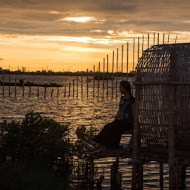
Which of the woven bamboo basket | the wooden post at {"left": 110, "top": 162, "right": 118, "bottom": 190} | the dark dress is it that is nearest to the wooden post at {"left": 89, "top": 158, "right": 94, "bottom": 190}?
the wooden post at {"left": 110, "top": 162, "right": 118, "bottom": 190}

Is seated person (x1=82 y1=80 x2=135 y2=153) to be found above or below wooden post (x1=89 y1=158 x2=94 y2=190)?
above

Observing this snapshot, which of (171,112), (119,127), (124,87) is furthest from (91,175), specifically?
(171,112)

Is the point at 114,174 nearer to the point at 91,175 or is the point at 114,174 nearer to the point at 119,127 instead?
the point at 91,175

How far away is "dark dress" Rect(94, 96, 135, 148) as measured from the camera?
44.2 ft

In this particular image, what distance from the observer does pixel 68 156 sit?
16.2 m

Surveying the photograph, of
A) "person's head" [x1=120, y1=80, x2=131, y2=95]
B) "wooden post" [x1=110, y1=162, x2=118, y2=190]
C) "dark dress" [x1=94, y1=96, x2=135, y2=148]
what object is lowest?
"wooden post" [x1=110, y1=162, x2=118, y2=190]

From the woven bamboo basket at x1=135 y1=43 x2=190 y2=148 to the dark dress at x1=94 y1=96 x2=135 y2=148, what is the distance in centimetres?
55

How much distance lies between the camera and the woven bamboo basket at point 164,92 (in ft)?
40.7

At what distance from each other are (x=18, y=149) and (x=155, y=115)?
4.92 metres

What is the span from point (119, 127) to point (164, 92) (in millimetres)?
1610

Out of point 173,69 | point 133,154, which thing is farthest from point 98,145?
point 173,69

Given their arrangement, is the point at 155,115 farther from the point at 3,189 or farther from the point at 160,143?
the point at 3,189

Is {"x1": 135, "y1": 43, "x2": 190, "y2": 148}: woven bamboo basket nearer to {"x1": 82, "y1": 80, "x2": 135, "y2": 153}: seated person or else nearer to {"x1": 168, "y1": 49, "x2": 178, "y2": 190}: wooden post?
{"x1": 168, "y1": 49, "x2": 178, "y2": 190}: wooden post

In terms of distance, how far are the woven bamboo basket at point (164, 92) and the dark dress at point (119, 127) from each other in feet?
→ 1.80
